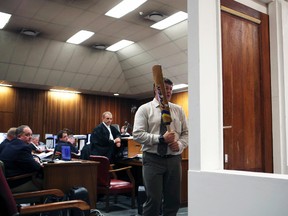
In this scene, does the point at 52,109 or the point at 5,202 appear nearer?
the point at 5,202

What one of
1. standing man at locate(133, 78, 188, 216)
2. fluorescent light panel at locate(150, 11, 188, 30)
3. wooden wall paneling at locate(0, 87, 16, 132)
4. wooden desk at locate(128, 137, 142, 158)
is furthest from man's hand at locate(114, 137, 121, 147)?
wooden wall paneling at locate(0, 87, 16, 132)

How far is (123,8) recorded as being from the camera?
6.39 meters

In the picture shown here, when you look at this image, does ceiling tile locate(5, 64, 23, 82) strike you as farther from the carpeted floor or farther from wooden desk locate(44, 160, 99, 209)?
wooden desk locate(44, 160, 99, 209)

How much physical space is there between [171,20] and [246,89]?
16.4 feet

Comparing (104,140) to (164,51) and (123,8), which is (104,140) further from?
(164,51)

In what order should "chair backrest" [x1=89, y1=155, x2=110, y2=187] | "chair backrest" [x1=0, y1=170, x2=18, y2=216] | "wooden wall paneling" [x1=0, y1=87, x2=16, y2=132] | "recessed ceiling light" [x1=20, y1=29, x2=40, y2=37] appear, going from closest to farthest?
1. "chair backrest" [x1=0, y1=170, x2=18, y2=216]
2. "chair backrest" [x1=89, y1=155, x2=110, y2=187]
3. "recessed ceiling light" [x1=20, y1=29, x2=40, y2=37]
4. "wooden wall paneling" [x1=0, y1=87, x2=16, y2=132]

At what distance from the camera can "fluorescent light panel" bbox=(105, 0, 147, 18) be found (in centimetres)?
612

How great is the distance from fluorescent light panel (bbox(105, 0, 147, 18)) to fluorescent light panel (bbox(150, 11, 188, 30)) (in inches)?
36.7

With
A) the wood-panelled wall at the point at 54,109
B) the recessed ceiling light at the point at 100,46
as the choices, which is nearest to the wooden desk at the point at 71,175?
the recessed ceiling light at the point at 100,46

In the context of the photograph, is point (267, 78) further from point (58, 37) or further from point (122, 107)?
point (122, 107)

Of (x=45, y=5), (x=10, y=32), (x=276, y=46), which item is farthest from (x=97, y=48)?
(x=276, y=46)

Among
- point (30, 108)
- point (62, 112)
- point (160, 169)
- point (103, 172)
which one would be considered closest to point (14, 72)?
point (30, 108)

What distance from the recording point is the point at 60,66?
9.27 meters

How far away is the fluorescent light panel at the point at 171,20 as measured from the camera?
675 centimetres
